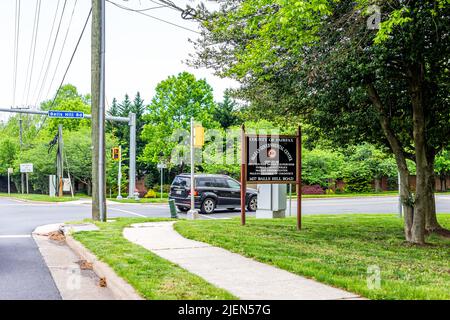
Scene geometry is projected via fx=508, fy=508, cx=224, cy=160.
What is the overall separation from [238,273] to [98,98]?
9.52 meters

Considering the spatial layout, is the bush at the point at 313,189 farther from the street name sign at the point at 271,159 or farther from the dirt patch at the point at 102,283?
the dirt patch at the point at 102,283

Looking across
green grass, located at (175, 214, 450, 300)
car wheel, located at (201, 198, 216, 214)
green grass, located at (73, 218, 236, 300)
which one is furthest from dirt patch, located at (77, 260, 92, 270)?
car wheel, located at (201, 198, 216, 214)

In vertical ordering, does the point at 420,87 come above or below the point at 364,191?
above

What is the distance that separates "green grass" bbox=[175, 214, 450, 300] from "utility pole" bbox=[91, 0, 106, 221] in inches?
119

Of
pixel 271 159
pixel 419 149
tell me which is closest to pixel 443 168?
pixel 271 159

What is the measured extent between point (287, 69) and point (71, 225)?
7.08 meters

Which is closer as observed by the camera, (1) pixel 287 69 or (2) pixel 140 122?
(1) pixel 287 69

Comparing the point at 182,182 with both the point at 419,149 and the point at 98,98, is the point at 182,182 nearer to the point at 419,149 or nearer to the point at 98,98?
the point at 98,98

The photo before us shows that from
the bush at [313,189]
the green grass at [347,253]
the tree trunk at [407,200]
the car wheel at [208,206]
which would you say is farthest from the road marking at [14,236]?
the bush at [313,189]

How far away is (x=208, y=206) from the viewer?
22344 millimetres

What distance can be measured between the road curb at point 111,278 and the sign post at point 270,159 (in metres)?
5.37
